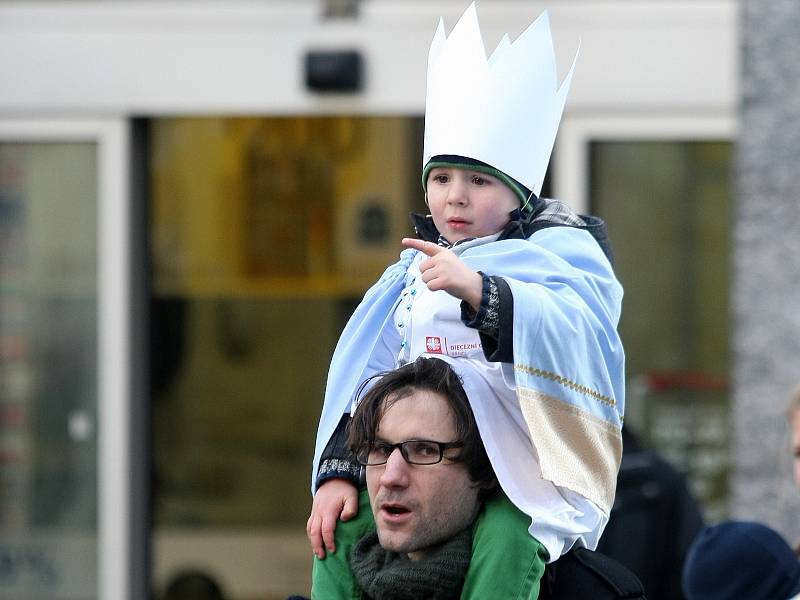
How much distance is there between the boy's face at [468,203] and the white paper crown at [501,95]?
0.04 meters

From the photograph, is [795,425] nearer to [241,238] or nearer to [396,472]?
[396,472]

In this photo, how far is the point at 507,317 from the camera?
6.93 ft

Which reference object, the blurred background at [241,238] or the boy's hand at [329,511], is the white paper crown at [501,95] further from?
the blurred background at [241,238]

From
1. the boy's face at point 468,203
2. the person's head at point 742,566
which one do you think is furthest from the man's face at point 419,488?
the person's head at point 742,566

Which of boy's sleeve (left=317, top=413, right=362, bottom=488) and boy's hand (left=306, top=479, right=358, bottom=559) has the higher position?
boy's sleeve (left=317, top=413, right=362, bottom=488)

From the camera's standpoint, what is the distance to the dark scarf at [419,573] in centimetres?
213

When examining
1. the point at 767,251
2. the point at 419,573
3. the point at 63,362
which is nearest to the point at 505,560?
the point at 419,573

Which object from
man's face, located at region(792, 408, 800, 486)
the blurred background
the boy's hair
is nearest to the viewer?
the boy's hair

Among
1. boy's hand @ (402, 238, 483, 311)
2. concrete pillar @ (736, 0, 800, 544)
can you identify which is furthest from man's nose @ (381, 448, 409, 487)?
concrete pillar @ (736, 0, 800, 544)

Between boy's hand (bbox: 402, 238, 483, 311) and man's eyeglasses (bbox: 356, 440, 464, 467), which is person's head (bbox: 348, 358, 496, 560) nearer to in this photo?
man's eyeglasses (bbox: 356, 440, 464, 467)

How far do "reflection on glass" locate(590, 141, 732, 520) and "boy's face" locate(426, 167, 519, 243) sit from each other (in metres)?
3.84

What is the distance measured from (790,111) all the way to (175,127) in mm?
2638

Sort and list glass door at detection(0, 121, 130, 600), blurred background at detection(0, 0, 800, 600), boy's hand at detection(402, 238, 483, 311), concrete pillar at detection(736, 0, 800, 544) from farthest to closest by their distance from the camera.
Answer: glass door at detection(0, 121, 130, 600) < blurred background at detection(0, 0, 800, 600) < concrete pillar at detection(736, 0, 800, 544) < boy's hand at detection(402, 238, 483, 311)

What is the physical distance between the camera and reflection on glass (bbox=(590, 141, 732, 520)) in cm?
613
